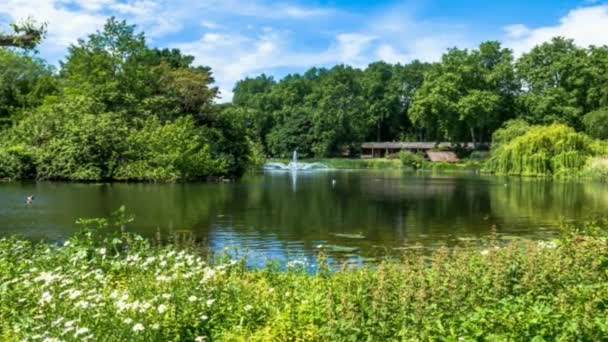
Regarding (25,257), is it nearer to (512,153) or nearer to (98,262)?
(98,262)

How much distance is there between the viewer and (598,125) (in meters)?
65.4

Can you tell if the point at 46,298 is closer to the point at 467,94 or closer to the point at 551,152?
the point at 551,152

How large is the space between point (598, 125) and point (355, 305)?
67.5 meters

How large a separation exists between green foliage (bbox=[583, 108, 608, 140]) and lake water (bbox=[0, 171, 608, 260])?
96.6 feet

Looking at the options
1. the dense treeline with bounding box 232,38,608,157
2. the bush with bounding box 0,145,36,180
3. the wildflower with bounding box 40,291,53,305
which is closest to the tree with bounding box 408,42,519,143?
the dense treeline with bounding box 232,38,608,157

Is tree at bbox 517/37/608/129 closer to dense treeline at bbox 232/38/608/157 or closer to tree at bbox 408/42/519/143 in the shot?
dense treeline at bbox 232/38/608/157

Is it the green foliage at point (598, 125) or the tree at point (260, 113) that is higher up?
the tree at point (260, 113)

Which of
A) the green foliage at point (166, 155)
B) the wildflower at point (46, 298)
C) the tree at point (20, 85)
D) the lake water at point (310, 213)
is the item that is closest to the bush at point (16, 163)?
the lake water at point (310, 213)

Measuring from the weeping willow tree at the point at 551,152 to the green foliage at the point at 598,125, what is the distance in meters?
9.91

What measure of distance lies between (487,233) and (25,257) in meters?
14.3

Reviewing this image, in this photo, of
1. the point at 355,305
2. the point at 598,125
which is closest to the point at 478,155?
the point at 598,125

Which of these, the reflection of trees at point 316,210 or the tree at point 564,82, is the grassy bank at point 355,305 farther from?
the tree at point 564,82

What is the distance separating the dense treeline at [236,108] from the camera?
4550 centimetres

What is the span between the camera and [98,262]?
362 inches
